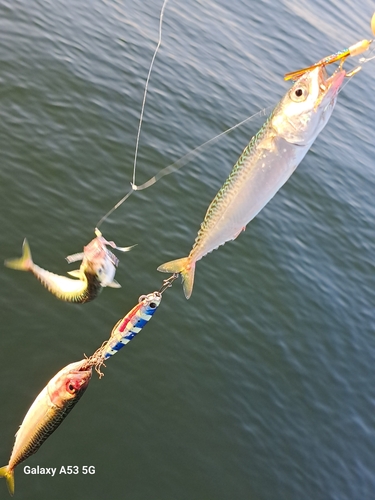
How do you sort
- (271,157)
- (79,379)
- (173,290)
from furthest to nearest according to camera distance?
(173,290) → (79,379) → (271,157)

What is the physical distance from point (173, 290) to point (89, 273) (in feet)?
15.0

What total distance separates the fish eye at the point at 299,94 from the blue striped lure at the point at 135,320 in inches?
69.6

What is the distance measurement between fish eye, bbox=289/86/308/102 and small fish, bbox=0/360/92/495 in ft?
9.23

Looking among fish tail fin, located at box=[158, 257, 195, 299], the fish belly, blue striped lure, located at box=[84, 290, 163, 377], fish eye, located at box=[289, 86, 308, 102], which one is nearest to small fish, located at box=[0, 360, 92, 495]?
blue striped lure, located at box=[84, 290, 163, 377]

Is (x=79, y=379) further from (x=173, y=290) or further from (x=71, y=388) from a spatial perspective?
(x=173, y=290)

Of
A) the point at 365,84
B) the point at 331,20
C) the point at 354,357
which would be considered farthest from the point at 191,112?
the point at 331,20

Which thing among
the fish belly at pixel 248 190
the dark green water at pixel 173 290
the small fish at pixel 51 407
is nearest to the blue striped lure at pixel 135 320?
the small fish at pixel 51 407

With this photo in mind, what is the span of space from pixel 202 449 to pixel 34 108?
707 centimetres

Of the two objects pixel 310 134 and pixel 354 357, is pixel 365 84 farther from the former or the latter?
pixel 310 134

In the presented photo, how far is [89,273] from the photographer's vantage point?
5379mm

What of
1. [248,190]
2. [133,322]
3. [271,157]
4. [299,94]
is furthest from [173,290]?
[299,94]

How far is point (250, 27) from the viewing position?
20.1 meters

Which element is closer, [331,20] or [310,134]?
[310,134]

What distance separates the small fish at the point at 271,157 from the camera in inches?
168
